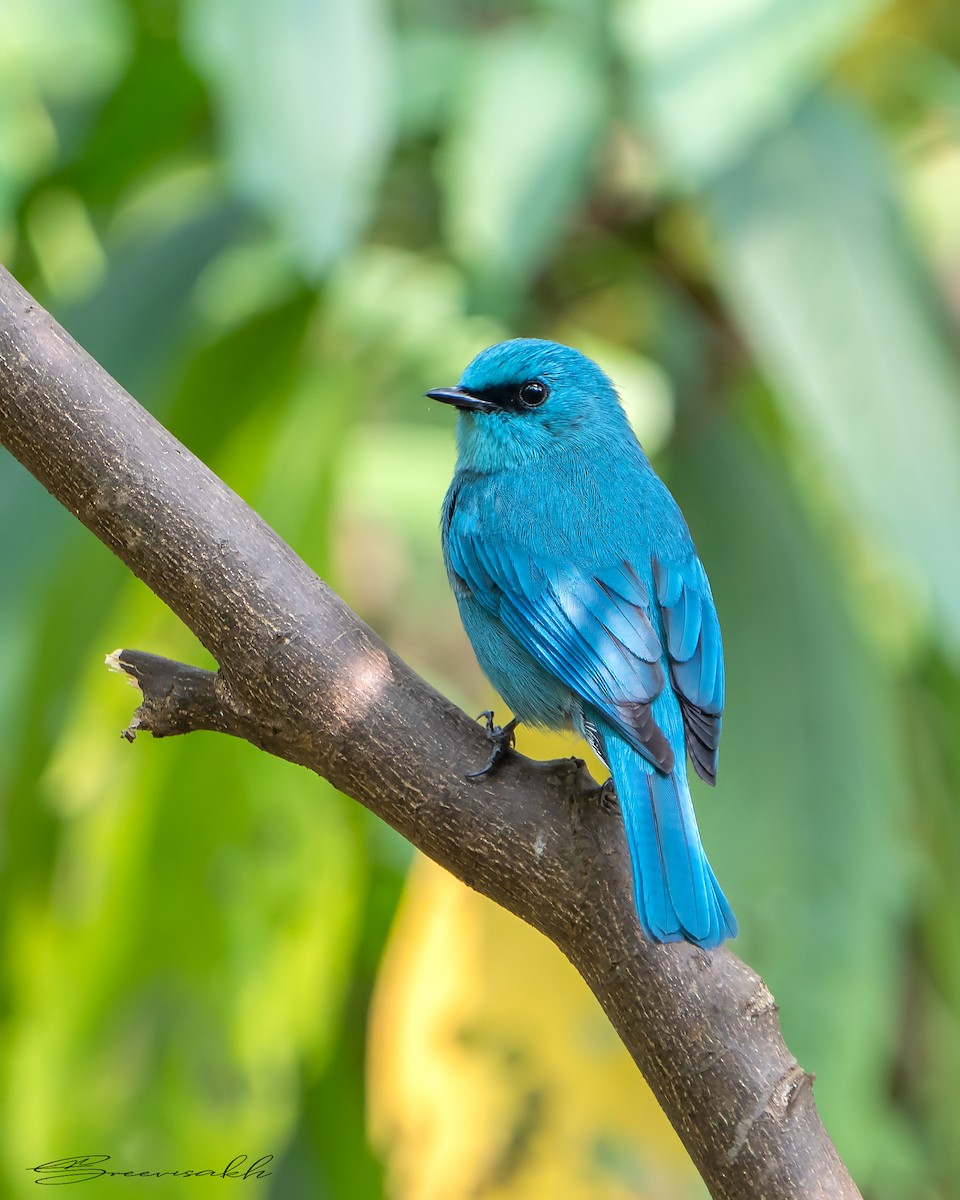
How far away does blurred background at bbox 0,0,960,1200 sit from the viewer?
3527 millimetres

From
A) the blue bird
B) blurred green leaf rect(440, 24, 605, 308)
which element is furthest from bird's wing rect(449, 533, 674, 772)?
blurred green leaf rect(440, 24, 605, 308)

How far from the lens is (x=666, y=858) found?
200cm

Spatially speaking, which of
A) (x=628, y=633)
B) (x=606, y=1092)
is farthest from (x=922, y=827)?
(x=628, y=633)

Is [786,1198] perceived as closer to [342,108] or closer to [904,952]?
[342,108]

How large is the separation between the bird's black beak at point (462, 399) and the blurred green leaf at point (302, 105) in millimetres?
431

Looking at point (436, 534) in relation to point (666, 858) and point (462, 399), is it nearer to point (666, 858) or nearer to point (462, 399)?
point (462, 399)

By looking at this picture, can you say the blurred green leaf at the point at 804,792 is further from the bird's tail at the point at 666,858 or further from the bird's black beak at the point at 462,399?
the bird's tail at the point at 666,858

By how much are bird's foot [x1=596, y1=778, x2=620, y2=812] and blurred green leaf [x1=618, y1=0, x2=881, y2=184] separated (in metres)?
1.88

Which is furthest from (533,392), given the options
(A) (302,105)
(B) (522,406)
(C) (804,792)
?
(C) (804,792)

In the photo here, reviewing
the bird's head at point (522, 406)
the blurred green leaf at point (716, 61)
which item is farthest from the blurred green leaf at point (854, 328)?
the bird's head at point (522, 406)

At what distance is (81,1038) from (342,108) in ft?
7.44

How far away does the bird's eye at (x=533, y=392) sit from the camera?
3.18 metres

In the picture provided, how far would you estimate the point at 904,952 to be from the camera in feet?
15.9

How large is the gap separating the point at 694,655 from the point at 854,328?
5.34 feet
